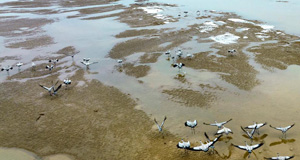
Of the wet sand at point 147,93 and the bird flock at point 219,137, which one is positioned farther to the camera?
the wet sand at point 147,93

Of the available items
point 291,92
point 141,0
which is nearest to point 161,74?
point 291,92

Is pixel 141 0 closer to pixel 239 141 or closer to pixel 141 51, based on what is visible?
pixel 141 51

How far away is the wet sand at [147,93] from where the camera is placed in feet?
44.4

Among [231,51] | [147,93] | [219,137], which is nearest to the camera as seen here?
[219,137]

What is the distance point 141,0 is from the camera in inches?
2630

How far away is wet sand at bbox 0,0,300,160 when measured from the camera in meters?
13.5

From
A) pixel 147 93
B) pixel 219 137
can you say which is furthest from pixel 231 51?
pixel 219 137

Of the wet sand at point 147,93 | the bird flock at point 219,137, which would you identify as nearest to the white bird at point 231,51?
the wet sand at point 147,93

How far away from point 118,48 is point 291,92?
19082 mm

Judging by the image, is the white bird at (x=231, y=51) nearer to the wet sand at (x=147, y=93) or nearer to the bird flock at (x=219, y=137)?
the wet sand at (x=147, y=93)

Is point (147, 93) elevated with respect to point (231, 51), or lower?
lower

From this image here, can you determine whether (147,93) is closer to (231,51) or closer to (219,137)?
(219,137)

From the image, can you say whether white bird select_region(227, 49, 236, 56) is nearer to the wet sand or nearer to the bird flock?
the wet sand

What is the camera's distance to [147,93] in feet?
62.5
